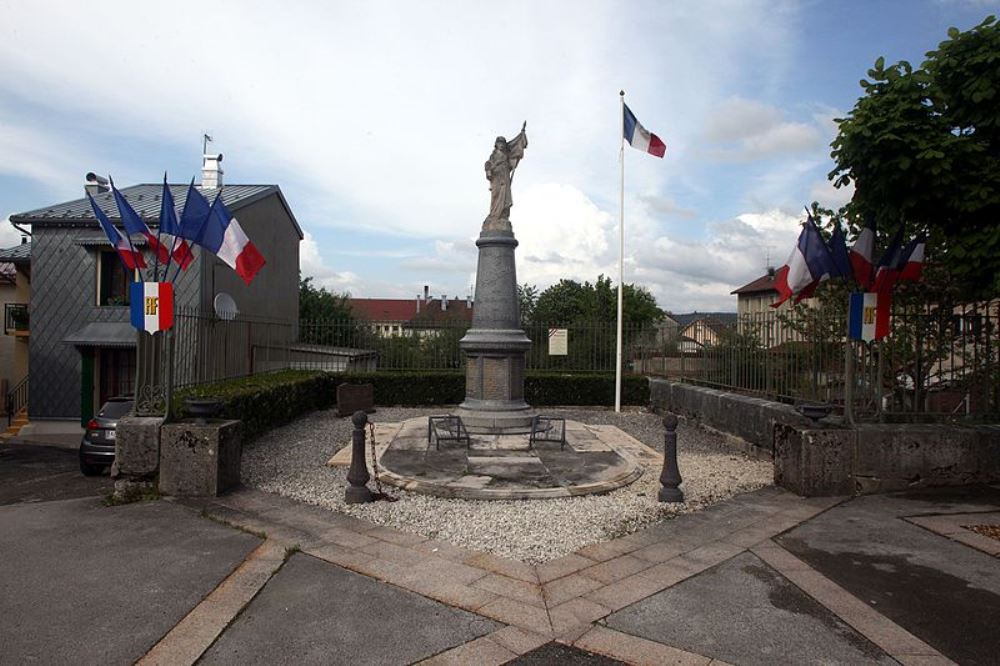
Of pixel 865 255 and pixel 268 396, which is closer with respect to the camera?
pixel 865 255

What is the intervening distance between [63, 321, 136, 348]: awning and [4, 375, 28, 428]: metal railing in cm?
387

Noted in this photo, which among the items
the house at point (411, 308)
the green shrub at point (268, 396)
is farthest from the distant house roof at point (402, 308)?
the green shrub at point (268, 396)

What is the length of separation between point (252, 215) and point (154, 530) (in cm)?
1651

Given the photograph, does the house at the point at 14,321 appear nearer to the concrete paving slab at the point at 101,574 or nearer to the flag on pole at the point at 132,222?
the flag on pole at the point at 132,222

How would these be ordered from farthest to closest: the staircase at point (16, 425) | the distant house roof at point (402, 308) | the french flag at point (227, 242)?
the distant house roof at point (402, 308) < the staircase at point (16, 425) < the french flag at point (227, 242)

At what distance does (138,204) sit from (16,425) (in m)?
7.60

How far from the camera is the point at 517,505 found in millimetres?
6738

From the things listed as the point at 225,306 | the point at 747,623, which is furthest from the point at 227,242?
the point at 225,306

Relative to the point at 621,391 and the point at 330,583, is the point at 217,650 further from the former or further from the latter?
the point at 621,391

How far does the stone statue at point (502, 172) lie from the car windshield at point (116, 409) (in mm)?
6608

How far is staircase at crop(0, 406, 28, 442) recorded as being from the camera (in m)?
18.9

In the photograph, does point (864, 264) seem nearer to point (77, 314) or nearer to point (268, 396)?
point (268, 396)

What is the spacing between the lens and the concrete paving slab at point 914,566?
3.92 metres

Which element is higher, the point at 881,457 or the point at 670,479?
the point at 881,457
